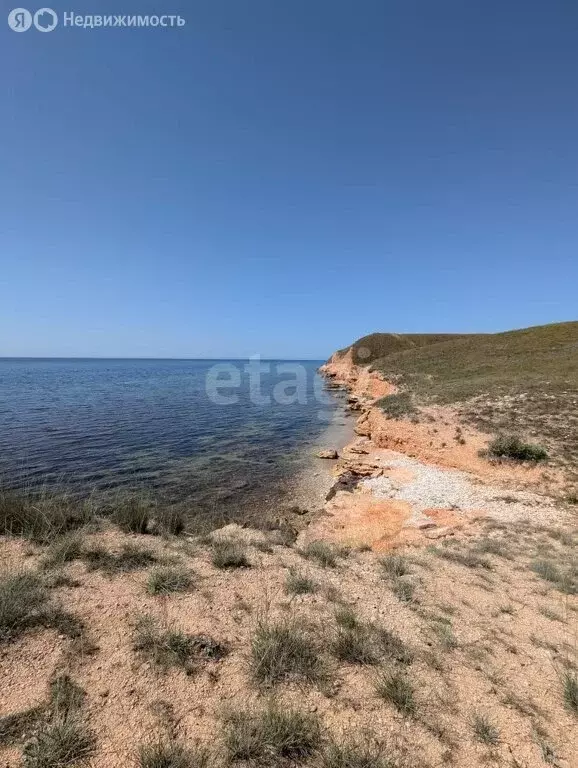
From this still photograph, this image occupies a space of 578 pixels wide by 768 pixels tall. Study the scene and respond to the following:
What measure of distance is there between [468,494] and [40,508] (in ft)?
44.6

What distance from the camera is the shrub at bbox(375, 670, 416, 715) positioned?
3654mm

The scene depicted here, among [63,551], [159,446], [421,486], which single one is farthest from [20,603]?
[159,446]

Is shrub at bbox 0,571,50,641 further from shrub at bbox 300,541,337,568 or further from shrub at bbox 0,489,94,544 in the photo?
shrub at bbox 300,541,337,568

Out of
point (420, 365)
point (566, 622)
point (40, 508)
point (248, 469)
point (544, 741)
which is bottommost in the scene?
point (248, 469)

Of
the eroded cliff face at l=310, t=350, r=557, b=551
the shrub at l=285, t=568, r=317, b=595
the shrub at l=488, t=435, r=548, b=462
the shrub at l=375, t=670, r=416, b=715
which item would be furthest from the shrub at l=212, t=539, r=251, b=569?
the shrub at l=488, t=435, r=548, b=462

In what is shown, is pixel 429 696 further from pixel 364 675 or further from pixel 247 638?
pixel 247 638

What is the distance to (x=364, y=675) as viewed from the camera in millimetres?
4086

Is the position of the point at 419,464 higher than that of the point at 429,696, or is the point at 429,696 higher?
the point at 429,696

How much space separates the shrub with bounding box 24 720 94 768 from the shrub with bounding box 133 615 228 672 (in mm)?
997

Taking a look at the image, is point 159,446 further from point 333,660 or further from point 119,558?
point 333,660

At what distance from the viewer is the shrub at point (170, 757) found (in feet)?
9.40

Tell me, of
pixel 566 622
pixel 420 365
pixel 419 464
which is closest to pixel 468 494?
pixel 419 464

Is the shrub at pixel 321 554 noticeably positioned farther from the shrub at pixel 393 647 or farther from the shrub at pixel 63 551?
the shrub at pixel 63 551

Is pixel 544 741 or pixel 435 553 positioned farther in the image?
pixel 435 553
